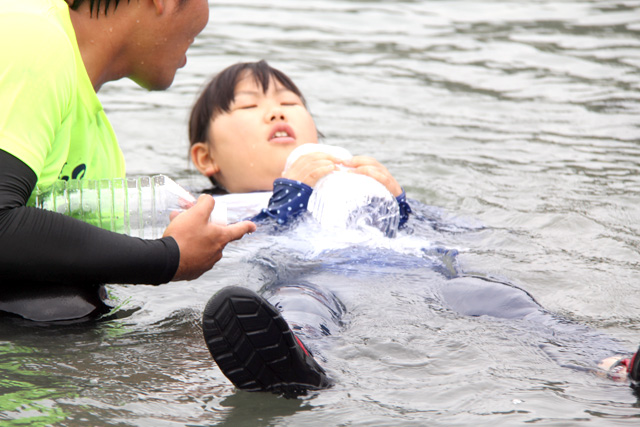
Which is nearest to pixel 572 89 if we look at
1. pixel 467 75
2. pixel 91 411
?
pixel 467 75

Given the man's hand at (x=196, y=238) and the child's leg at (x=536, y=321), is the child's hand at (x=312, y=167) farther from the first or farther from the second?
the man's hand at (x=196, y=238)

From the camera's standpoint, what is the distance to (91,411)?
2.18 m

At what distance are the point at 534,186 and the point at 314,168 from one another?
1676 mm

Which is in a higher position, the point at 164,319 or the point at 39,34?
the point at 39,34

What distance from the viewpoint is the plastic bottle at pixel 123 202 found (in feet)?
9.41

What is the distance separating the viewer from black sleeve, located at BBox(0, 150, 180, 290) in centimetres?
238

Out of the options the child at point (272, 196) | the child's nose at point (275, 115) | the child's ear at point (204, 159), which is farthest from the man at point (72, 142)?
the child's ear at point (204, 159)

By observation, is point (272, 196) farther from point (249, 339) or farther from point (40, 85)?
point (249, 339)

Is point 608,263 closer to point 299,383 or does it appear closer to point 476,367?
point 476,367

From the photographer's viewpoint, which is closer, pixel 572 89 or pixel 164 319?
pixel 164 319

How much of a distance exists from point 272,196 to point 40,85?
55.2 inches

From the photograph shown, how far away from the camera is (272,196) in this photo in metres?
3.71

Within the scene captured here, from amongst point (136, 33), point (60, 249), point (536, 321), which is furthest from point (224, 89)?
point (536, 321)

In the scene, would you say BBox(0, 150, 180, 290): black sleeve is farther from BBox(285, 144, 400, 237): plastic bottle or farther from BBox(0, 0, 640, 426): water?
Result: BBox(285, 144, 400, 237): plastic bottle
